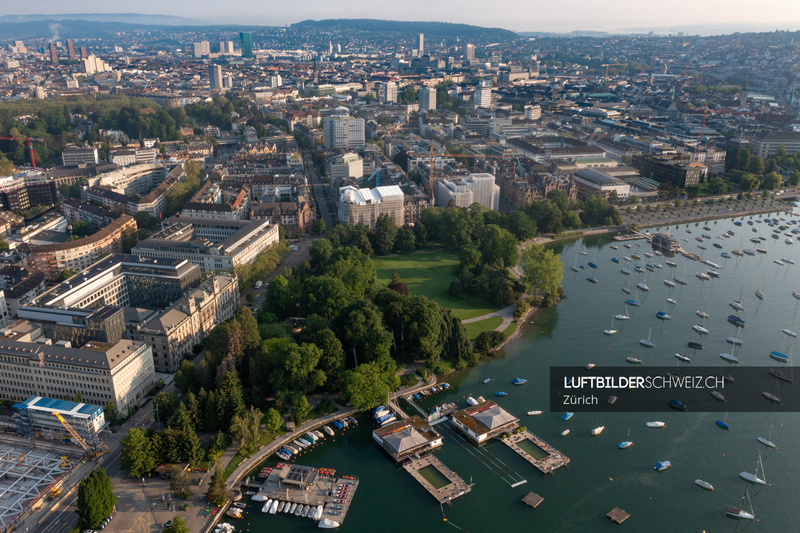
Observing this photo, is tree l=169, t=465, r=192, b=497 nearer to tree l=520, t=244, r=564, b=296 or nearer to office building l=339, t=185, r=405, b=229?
tree l=520, t=244, r=564, b=296

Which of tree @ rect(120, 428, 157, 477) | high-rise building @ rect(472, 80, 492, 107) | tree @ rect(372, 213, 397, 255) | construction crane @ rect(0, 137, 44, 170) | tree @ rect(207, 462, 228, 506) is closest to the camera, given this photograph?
tree @ rect(207, 462, 228, 506)

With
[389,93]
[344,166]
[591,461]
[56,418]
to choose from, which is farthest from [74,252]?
[389,93]

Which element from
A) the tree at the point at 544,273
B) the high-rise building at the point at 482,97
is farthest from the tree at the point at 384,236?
the high-rise building at the point at 482,97

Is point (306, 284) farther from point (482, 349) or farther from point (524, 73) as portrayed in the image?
point (524, 73)

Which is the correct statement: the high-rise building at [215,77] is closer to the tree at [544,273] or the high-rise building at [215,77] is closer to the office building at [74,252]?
the office building at [74,252]

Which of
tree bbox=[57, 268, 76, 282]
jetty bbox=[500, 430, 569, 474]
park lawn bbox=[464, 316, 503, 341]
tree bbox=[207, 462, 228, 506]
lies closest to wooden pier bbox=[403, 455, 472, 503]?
jetty bbox=[500, 430, 569, 474]

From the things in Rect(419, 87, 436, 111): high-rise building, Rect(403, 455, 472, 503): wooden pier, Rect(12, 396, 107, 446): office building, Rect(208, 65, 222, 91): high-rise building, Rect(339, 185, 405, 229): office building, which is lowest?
Rect(403, 455, 472, 503): wooden pier
